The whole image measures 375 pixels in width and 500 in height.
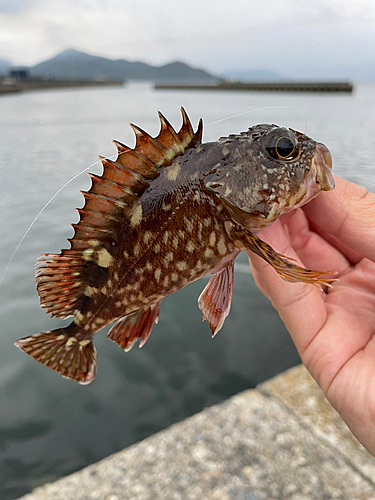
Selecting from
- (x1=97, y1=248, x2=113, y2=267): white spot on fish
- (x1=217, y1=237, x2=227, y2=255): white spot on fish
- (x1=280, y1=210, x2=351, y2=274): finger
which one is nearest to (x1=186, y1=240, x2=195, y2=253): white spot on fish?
(x1=217, y1=237, x2=227, y2=255): white spot on fish

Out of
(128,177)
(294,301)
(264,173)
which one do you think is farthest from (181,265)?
(294,301)

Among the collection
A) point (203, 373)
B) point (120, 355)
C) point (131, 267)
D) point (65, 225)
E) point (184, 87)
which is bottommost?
point (203, 373)

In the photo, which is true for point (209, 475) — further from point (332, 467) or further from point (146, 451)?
point (332, 467)

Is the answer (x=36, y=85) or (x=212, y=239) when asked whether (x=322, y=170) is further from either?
(x=36, y=85)

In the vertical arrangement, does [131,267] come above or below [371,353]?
above

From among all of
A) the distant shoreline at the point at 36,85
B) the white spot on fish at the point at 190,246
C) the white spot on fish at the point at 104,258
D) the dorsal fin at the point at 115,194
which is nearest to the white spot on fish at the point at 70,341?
the dorsal fin at the point at 115,194

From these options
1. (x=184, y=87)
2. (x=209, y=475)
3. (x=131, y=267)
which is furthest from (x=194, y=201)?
(x=184, y=87)

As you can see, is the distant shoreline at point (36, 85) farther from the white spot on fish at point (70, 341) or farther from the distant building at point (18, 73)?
the white spot on fish at point (70, 341)
